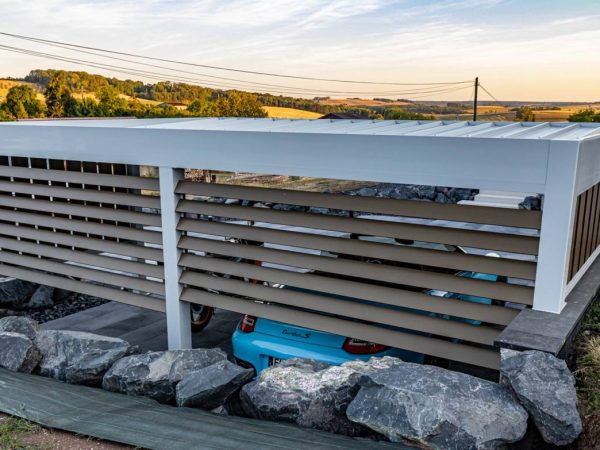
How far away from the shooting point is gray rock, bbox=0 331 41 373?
17.5 ft

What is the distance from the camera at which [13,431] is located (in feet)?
13.4

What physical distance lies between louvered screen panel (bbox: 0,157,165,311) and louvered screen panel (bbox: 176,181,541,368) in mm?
764

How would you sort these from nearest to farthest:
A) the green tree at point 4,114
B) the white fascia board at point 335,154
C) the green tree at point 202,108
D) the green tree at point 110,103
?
the white fascia board at point 335,154 → the green tree at point 4,114 → the green tree at point 110,103 → the green tree at point 202,108

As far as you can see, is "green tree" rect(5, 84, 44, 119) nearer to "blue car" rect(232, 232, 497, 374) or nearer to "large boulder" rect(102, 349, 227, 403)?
"large boulder" rect(102, 349, 227, 403)

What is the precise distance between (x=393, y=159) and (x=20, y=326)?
13.7ft

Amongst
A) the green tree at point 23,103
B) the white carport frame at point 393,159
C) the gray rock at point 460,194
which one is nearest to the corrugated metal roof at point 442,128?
the white carport frame at point 393,159

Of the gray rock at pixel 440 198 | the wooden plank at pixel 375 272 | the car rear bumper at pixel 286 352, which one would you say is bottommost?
the gray rock at pixel 440 198

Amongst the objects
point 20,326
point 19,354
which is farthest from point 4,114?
point 19,354

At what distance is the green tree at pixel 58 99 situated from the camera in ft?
233

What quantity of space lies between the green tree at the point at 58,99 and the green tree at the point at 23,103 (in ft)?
8.17

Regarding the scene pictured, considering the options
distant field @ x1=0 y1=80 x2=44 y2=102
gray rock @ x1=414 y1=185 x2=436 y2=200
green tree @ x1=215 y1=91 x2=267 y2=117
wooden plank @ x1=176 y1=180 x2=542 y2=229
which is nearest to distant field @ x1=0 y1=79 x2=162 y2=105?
distant field @ x1=0 y1=80 x2=44 y2=102

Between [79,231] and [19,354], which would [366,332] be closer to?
[19,354]

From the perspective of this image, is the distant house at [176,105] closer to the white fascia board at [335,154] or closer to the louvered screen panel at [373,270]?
the white fascia board at [335,154]

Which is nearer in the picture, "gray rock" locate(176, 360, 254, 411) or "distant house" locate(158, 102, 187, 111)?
"gray rock" locate(176, 360, 254, 411)
